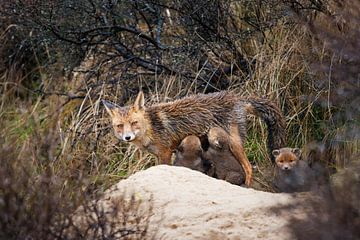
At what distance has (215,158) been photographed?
9117 millimetres

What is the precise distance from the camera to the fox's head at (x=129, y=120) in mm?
9180

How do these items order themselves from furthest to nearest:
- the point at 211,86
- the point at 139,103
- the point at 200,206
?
the point at 211,86 < the point at 139,103 < the point at 200,206

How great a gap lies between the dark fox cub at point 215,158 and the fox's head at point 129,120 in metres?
0.47

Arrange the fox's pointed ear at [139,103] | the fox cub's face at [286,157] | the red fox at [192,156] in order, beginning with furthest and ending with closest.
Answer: the fox's pointed ear at [139,103]
the red fox at [192,156]
the fox cub's face at [286,157]

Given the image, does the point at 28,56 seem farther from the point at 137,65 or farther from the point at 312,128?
the point at 312,128

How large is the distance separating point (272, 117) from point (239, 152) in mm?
489

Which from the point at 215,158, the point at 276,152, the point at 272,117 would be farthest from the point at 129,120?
the point at 276,152

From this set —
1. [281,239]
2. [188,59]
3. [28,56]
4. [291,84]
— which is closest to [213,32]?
[188,59]

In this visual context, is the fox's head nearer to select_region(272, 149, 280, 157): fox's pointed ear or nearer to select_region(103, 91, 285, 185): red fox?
select_region(103, 91, 285, 185): red fox

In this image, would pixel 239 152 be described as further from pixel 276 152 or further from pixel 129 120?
pixel 129 120

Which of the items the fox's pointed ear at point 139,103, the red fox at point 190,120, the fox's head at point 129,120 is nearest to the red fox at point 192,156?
the red fox at point 190,120

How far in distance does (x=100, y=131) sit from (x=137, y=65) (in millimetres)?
1162

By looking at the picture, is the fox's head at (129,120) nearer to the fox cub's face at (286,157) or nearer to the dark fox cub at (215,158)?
the dark fox cub at (215,158)

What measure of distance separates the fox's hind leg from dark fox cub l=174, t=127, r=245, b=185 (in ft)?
0.18
